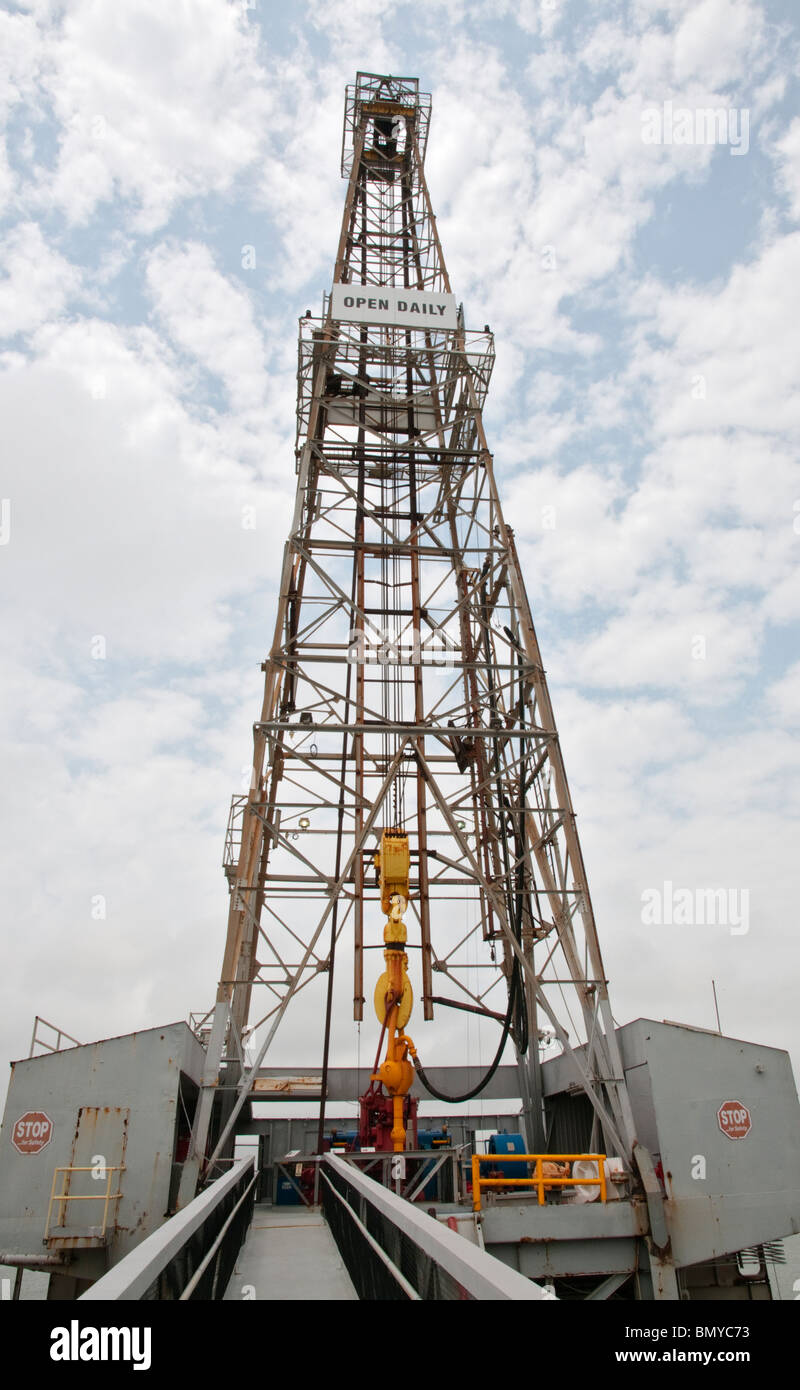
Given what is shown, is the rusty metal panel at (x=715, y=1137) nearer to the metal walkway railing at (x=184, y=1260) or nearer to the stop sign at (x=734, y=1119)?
the stop sign at (x=734, y=1119)

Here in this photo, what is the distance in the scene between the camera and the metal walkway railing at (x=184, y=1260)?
144 inches

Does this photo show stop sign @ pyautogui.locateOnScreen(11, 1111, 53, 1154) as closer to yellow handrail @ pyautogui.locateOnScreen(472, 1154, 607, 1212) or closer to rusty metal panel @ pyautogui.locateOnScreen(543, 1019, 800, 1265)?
yellow handrail @ pyautogui.locateOnScreen(472, 1154, 607, 1212)

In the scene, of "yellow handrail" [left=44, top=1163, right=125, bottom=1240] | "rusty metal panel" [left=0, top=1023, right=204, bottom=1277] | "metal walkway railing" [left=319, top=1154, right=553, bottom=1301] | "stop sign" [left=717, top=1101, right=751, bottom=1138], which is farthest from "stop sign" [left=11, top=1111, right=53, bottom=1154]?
"stop sign" [left=717, top=1101, right=751, bottom=1138]

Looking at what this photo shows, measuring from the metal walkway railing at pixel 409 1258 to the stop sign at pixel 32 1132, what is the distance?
7.15 m

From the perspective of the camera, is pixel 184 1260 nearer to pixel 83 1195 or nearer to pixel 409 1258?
pixel 409 1258

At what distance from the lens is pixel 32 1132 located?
46.9ft

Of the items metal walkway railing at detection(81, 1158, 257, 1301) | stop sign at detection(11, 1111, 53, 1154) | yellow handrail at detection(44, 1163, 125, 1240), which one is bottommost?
metal walkway railing at detection(81, 1158, 257, 1301)

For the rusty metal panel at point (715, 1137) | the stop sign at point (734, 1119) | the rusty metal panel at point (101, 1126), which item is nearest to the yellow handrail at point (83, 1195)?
the rusty metal panel at point (101, 1126)

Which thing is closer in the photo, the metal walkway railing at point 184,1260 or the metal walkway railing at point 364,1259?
the metal walkway railing at point 364,1259

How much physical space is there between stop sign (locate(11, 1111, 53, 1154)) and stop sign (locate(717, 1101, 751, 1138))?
10.7 meters

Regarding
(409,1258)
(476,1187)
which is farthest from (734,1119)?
(409,1258)

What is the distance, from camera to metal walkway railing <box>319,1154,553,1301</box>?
3.45 metres
